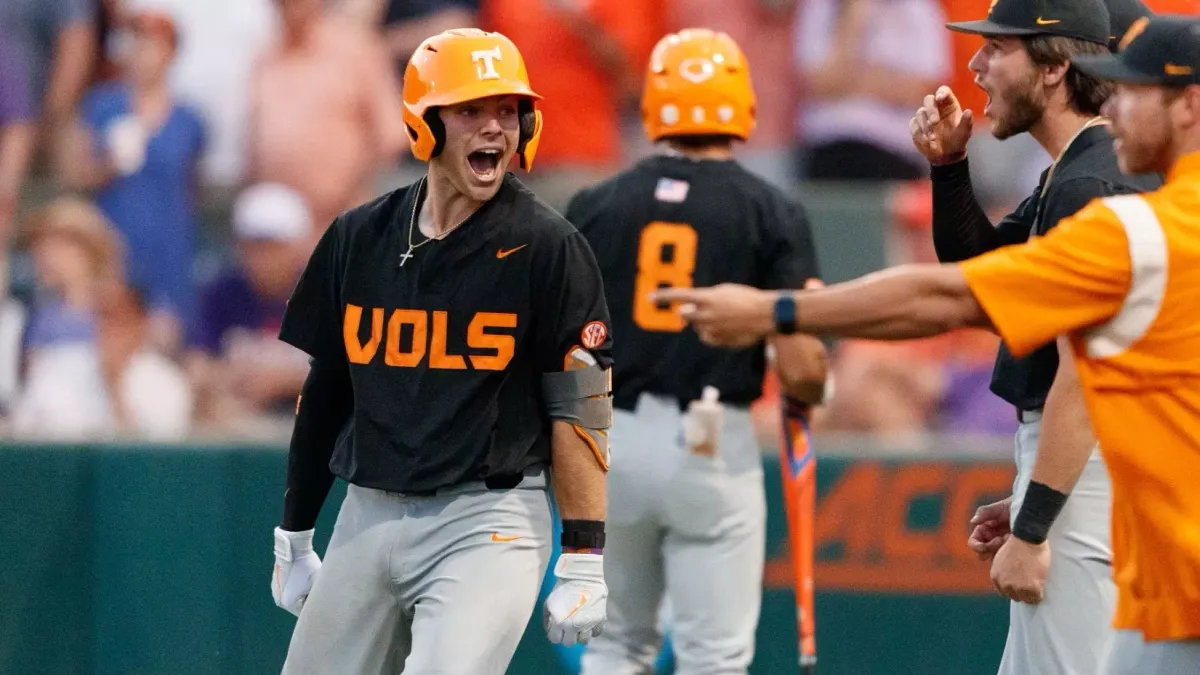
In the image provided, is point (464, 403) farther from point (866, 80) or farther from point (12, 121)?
Answer: point (12, 121)

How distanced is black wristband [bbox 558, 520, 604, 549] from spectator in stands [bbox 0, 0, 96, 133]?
610 cm

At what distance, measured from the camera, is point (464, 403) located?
14.6ft

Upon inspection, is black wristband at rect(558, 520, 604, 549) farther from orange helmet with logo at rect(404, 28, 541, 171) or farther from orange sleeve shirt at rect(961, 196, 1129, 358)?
orange sleeve shirt at rect(961, 196, 1129, 358)

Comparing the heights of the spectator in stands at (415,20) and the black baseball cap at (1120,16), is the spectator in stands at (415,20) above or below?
above

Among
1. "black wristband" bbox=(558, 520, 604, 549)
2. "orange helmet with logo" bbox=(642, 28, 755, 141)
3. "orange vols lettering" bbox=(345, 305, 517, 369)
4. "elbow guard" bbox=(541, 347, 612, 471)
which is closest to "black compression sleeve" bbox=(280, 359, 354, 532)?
"orange vols lettering" bbox=(345, 305, 517, 369)

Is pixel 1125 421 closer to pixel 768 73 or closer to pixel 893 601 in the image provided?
pixel 893 601

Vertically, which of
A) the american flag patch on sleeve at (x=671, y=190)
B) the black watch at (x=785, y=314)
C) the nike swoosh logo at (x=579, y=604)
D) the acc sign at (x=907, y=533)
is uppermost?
the american flag patch on sleeve at (x=671, y=190)

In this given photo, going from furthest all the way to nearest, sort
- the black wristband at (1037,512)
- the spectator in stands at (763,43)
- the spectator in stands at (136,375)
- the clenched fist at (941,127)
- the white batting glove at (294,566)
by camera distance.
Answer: the spectator in stands at (763,43) < the spectator in stands at (136,375) < the white batting glove at (294,566) < the clenched fist at (941,127) < the black wristband at (1037,512)

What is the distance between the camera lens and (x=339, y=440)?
15.5ft

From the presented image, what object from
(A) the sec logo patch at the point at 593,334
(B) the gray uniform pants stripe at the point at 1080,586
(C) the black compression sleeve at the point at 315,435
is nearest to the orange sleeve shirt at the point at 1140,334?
(B) the gray uniform pants stripe at the point at 1080,586

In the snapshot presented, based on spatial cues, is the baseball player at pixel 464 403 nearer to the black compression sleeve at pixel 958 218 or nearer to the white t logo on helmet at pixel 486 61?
the white t logo on helmet at pixel 486 61

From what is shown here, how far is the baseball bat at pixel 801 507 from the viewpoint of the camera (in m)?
7.02

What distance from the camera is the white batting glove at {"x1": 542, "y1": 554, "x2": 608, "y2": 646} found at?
15.0 feet

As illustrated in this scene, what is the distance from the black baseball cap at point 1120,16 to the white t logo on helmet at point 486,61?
5.89 ft
